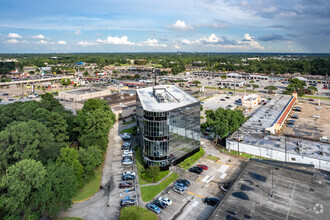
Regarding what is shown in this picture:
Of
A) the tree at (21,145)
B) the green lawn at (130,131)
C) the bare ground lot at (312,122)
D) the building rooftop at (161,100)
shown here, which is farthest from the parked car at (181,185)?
the bare ground lot at (312,122)

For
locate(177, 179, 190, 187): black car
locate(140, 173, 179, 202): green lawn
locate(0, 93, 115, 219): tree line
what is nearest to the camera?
locate(0, 93, 115, 219): tree line

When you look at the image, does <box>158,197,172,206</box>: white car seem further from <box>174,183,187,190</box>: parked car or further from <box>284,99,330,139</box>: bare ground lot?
<box>284,99,330,139</box>: bare ground lot

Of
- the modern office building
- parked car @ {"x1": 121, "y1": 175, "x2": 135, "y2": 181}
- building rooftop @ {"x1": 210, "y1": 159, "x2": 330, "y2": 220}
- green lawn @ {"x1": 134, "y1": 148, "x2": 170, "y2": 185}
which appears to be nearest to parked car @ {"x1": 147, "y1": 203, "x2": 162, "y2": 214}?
green lawn @ {"x1": 134, "y1": 148, "x2": 170, "y2": 185}

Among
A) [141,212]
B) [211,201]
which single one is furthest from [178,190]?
[141,212]

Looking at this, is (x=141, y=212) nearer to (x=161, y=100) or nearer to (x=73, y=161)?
(x=73, y=161)

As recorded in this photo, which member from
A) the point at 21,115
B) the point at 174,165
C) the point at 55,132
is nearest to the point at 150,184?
the point at 174,165
